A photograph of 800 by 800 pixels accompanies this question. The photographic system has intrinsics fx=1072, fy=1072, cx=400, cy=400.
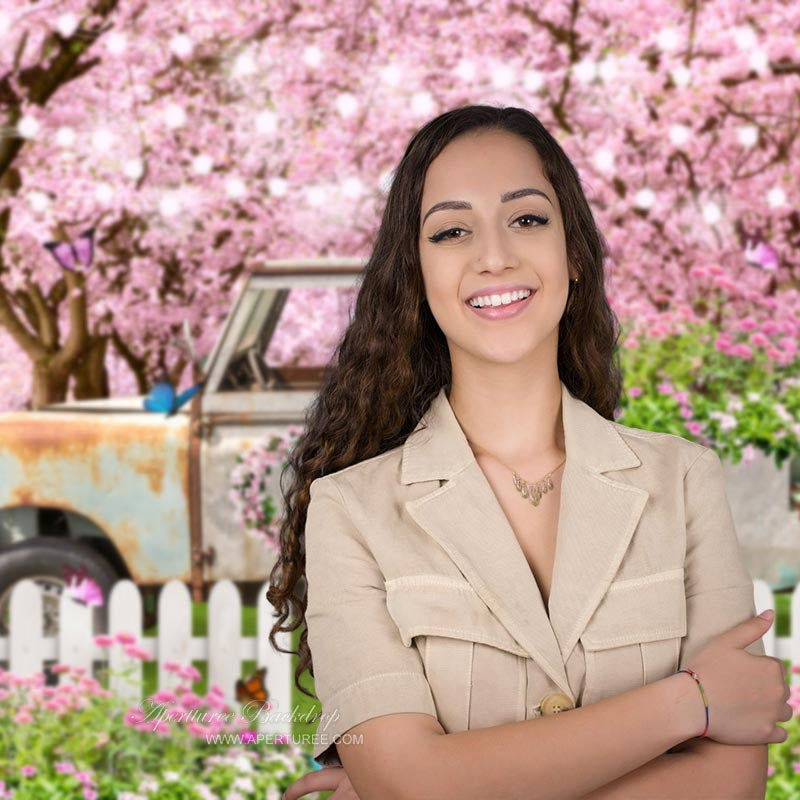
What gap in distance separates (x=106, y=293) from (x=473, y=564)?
12.8ft

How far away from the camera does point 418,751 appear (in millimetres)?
1418

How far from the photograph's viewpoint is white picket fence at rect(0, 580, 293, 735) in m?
4.07

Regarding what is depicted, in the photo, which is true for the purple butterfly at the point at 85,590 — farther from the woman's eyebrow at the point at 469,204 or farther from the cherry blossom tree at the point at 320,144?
the woman's eyebrow at the point at 469,204

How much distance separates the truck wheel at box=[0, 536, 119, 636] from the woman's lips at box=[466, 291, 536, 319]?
3376mm

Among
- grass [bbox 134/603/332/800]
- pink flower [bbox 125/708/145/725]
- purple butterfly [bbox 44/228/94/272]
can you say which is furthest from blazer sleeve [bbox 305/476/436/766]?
purple butterfly [bbox 44/228/94/272]

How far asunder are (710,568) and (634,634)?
6.2 inches

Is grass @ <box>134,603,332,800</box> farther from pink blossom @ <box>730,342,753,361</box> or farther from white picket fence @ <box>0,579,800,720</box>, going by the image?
pink blossom @ <box>730,342,753,361</box>

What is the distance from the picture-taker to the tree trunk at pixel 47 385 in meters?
4.88

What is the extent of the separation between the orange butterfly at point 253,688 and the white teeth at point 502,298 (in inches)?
112

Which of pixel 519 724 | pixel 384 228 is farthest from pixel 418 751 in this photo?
pixel 384 228

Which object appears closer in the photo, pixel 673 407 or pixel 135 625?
pixel 135 625

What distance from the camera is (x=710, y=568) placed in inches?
63.1

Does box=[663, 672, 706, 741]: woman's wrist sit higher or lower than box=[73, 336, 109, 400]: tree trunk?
lower

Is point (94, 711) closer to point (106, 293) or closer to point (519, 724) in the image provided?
point (106, 293)
